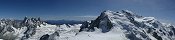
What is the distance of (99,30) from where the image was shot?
128 metres

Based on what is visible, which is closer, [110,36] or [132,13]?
[110,36]

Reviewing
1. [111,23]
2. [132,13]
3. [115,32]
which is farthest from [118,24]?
[132,13]

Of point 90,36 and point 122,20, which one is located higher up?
point 122,20

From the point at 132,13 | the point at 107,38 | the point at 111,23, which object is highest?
the point at 132,13

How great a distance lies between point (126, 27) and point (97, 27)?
602 inches

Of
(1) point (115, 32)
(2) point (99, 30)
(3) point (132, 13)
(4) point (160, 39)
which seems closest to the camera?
(1) point (115, 32)

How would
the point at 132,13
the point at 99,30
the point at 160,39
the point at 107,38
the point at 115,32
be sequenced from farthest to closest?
1. the point at 132,13
2. the point at 160,39
3. the point at 99,30
4. the point at 115,32
5. the point at 107,38

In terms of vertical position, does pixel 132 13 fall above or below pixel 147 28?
above

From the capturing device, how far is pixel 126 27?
413 feet

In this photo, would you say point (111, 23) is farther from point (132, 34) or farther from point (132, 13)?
point (132, 13)

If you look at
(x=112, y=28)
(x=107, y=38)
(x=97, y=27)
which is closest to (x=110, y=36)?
(x=107, y=38)

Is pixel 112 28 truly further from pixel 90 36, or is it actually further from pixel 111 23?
pixel 90 36

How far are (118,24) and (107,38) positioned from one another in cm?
2271

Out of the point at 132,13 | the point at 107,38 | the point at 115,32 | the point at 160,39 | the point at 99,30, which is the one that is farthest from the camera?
the point at 132,13
